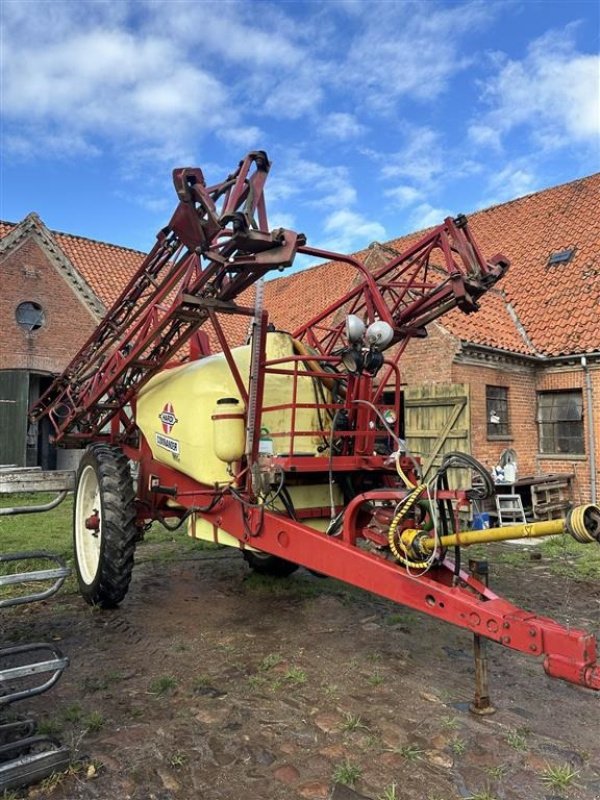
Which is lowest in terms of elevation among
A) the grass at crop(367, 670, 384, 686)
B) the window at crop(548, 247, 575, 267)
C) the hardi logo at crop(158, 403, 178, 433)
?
the grass at crop(367, 670, 384, 686)

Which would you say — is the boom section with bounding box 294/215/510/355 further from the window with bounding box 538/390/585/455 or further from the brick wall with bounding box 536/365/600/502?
the window with bounding box 538/390/585/455

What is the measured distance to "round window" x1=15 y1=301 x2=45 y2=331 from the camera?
1466 centimetres

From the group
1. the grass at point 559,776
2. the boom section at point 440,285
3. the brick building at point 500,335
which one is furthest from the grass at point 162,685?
the brick building at point 500,335

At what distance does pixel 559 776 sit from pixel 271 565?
12.6ft

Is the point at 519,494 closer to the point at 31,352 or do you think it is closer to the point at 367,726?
the point at 367,726

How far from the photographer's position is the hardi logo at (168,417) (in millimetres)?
5098

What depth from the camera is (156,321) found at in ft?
16.0

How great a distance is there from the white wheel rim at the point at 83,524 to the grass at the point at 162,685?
190cm

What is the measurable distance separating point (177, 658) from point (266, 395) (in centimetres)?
205

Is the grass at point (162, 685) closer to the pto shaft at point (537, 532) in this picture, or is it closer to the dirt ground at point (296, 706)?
the dirt ground at point (296, 706)

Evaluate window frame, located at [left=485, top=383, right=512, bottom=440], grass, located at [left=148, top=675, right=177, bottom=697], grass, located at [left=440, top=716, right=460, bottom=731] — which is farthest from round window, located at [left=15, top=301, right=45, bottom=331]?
grass, located at [left=440, top=716, right=460, bottom=731]

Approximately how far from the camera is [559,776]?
2822 millimetres

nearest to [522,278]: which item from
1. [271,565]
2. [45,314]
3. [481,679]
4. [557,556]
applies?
[557,556]

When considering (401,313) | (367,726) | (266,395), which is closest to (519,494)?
(401,313)
